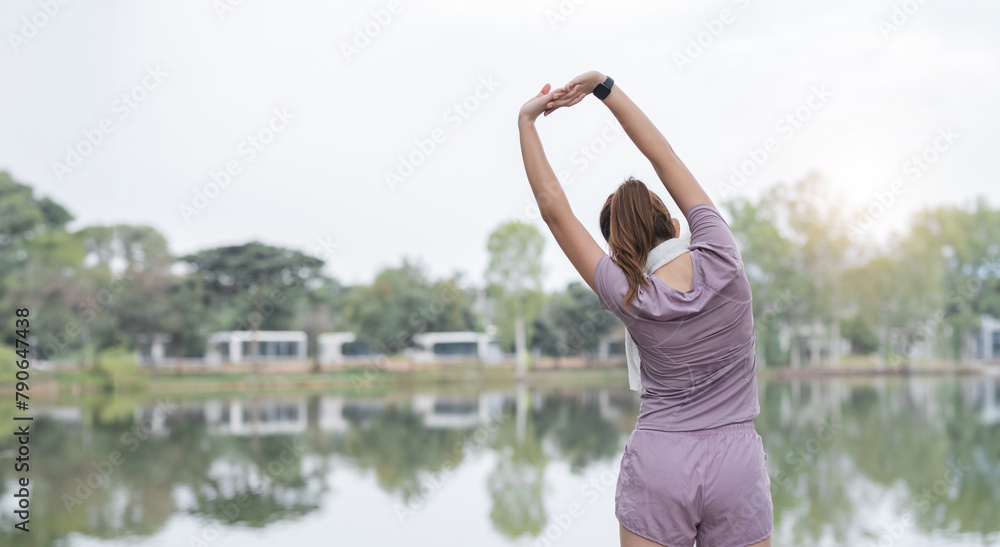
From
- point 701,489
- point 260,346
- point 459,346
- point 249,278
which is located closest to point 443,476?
point 701,489

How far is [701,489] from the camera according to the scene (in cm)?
84

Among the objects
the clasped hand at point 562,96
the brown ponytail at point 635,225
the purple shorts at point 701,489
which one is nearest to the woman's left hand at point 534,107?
the clasped hand at point 562,96

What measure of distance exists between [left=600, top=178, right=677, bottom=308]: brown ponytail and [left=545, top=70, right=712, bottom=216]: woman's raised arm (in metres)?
0.03

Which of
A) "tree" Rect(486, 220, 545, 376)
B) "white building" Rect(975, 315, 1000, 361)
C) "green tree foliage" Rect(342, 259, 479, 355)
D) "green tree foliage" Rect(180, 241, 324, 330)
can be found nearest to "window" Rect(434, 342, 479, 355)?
"tree" Rect(486, 220, 545, 376)

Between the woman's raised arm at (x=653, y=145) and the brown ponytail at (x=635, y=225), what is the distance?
0.03 m

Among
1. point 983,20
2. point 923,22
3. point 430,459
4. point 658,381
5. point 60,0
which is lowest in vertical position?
point 430,459

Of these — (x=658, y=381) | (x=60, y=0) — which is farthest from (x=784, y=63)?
(x=658, y=381)

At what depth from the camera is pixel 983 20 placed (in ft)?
57.2

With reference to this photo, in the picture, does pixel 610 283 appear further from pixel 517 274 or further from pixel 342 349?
pixel 342 349

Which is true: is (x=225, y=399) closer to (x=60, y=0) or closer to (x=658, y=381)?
(x=60, y=0)

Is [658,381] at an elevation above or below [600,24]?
below

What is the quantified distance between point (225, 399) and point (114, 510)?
11849 millimetres

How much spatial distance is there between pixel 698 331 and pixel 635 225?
13cm

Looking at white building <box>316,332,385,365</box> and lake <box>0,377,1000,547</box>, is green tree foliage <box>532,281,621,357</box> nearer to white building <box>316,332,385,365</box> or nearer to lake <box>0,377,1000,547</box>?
white building <box>316,332,385,365</box>
